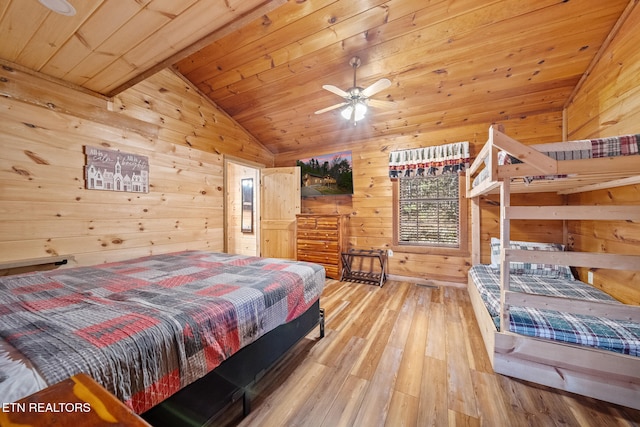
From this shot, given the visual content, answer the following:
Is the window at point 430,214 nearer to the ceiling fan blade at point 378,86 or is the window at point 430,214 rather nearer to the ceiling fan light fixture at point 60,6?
the ceiling fan blade at point 378,86

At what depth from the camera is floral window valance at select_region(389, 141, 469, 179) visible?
11.5ft

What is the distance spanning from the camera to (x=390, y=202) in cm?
411

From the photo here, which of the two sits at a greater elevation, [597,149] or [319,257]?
[597,149]

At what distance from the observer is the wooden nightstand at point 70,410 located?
0.41 meters

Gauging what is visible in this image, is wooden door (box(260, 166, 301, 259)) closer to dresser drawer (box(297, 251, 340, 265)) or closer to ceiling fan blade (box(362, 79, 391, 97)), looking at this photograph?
dresser drawer (box(297, 251, 340, 265))

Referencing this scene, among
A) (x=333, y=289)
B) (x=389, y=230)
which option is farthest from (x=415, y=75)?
(x=333, y=289)

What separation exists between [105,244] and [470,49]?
4522 mm

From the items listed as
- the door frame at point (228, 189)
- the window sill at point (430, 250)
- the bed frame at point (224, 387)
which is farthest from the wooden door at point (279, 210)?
the bed frame at point (224, 387)

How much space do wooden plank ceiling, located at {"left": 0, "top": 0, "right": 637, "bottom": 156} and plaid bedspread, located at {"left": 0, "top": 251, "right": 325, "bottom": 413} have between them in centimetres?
175

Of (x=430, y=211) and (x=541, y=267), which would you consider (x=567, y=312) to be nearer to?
(x=541, y=267)

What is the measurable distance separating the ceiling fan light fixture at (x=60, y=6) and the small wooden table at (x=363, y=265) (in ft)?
12.6

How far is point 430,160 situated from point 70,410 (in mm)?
4109

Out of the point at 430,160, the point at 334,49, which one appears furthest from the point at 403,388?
the point at 334,49

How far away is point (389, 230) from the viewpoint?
412cm
